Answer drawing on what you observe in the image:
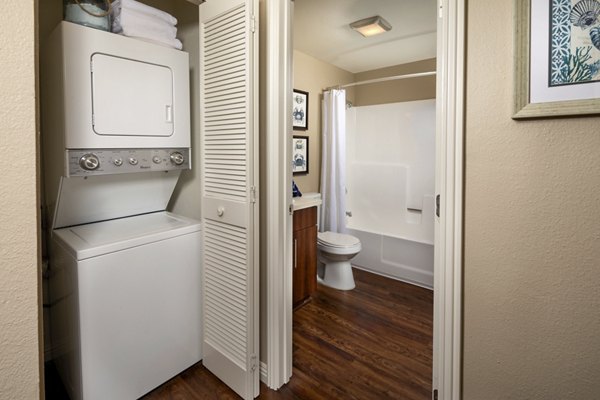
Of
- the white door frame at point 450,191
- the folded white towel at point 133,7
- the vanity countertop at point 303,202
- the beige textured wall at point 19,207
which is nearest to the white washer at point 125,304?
the beige textured wall at point 19,207

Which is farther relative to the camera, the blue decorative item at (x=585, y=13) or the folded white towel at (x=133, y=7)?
the folded white towel at (x=133, y=7)

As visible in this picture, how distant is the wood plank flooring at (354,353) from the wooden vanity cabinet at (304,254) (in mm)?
140

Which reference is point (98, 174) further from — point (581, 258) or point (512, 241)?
point (581, 258)

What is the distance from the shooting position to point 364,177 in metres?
4.08

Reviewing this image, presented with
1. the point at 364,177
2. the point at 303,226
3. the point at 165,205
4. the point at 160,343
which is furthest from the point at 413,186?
the point at 160,343

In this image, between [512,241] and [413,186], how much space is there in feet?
9.12

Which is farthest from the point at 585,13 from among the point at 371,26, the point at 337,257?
the point at 337,257

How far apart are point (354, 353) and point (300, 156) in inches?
81.0

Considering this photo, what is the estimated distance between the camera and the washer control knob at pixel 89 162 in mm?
1493

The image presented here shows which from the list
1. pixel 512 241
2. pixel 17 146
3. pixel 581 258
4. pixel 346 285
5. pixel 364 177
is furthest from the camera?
pixel 364 177

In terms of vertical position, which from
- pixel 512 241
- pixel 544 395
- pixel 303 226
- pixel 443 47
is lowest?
pixel 544 395

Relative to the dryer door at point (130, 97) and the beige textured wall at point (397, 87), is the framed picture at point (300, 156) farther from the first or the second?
the dryer door at point (130, 97)

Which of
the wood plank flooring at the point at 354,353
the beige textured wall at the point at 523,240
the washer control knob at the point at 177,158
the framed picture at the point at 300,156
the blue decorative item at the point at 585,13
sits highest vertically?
the blue decorative item at the point at 585,13

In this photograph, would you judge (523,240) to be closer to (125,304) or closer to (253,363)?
(253,363)
